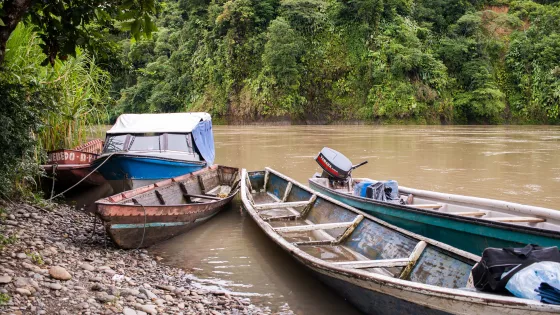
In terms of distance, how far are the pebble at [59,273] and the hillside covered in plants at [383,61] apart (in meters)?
35.6

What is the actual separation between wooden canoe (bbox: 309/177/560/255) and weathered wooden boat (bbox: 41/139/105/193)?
5.60 metres

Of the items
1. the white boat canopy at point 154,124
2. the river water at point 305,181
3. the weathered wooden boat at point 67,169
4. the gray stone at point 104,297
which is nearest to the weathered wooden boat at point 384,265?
the river water at point 305,181

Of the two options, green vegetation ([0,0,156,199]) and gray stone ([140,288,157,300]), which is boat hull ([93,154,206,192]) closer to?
green vegetation ([0,0,156,199])

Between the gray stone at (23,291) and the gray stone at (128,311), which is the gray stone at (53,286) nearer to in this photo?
the gray stone at (23,291)

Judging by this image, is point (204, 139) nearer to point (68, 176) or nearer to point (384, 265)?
point (68, 176)

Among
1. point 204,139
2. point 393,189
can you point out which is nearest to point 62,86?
point 204,139

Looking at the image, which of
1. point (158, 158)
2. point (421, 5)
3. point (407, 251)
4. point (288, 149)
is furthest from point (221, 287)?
point (421, 5)

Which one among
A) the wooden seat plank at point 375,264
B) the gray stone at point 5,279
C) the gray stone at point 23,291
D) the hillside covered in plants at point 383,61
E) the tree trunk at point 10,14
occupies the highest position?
the hillside covered in plants at point 383,61

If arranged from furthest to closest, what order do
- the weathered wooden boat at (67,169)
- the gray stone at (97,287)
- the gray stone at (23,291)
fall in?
1. the weathered wooden boat at (67,169)
2. the gray stone at (97,287)
3. the gray stone at (23,291)

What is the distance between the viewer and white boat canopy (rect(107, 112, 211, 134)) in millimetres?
10742

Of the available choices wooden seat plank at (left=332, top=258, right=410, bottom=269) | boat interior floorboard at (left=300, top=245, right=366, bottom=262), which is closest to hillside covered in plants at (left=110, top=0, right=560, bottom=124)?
boat interior floorboard at (left=300, top=245, right=366, bottom=262)

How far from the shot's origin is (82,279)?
4492 millimetres

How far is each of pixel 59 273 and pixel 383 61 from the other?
37.6 metres

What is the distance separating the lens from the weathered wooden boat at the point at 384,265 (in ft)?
10.6
